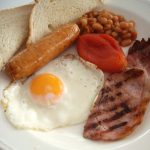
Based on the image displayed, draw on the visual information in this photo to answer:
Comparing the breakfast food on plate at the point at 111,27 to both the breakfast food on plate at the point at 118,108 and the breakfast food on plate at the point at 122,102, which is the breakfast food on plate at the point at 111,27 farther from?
the breakfast food on plate at the point at 118,108

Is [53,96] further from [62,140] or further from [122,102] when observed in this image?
[122,102]

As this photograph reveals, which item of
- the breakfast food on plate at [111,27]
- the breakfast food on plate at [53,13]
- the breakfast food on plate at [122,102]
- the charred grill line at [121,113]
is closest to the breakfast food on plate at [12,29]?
the breakfast food on plate at [53,13]

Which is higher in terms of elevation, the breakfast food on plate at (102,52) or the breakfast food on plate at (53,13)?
the breakfast food on plate at (53,13)

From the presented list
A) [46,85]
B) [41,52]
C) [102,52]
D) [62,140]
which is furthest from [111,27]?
[62,140]

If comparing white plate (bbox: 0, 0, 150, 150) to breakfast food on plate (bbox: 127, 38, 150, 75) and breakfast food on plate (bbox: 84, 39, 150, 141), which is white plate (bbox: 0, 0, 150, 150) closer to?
breakfast food on plate (bbox: 84, 39, 150, 141)

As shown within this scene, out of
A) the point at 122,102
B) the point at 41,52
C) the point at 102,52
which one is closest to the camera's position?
the point at 122,102
